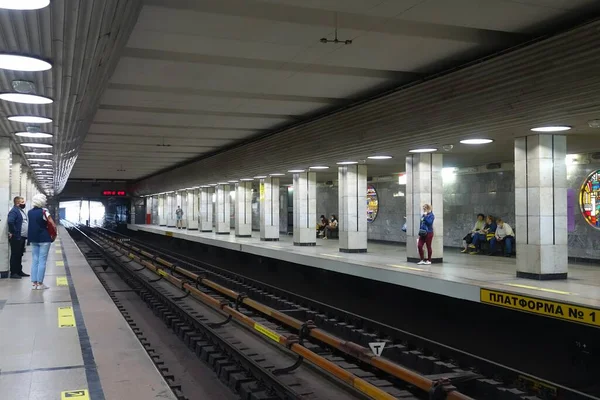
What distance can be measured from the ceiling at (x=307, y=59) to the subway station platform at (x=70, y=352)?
3.42 meters

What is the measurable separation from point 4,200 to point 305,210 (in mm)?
9512

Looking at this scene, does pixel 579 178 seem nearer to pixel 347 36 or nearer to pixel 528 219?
pixel 528 219

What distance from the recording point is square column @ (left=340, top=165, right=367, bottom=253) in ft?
50.4

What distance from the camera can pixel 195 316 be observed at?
10.6 m

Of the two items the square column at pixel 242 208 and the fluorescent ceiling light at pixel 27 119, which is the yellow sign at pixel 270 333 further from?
the square column at pixel 242 208

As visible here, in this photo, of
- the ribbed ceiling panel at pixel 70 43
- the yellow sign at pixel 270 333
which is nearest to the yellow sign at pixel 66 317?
the yellow sign at pixel 270 333

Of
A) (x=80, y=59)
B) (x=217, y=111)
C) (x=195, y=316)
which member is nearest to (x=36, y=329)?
(x=80, y=59)

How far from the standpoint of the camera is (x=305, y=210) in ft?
61.0

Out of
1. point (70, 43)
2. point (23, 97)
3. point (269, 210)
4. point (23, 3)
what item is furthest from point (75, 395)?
point (269, 210)

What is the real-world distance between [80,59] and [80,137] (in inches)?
301

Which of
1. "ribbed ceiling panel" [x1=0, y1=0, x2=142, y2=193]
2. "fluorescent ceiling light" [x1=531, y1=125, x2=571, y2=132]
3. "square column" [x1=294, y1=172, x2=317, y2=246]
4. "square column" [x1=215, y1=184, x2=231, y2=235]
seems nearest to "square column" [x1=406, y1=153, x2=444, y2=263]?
"fluorescent ceiling light" [x1=531, y1=125, x2=571, y2=132]

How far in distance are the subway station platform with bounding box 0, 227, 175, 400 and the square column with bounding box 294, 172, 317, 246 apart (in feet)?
33.1

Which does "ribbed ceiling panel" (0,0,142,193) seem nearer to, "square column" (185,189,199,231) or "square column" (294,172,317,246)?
"square column" (294,172,317,246)

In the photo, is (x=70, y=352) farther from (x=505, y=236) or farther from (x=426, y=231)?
(x=505, y=236)
